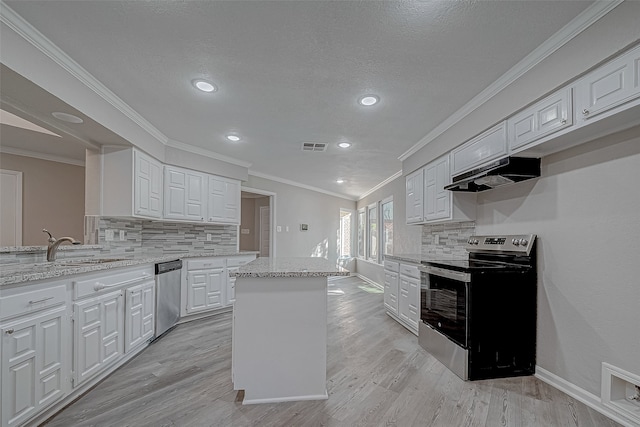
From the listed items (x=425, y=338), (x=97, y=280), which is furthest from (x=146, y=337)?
(x=425, y=338)

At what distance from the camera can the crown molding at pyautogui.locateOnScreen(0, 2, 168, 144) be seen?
1775 millimetres

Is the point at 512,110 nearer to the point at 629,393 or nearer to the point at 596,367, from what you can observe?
the point at 596,367

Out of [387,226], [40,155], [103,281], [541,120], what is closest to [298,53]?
[541,120]

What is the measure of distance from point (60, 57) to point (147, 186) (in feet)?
5.72

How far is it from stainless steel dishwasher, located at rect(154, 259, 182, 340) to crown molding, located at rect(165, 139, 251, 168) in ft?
5.28

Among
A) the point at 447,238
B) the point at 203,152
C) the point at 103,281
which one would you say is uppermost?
the point at 203,152

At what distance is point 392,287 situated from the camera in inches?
164

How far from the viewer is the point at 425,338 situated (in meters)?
3.10

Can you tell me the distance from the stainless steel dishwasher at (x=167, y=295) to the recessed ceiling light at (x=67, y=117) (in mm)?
1556

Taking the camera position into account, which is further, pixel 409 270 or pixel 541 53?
pixel 409 270

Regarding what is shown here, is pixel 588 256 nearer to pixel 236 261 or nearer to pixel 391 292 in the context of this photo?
pixel 391 292

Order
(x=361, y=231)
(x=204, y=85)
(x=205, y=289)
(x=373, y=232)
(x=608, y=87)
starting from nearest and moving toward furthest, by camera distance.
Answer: (x=608, y=87) < (x=204, y=85) < (x=205, y=289) < (x=373, y=232) < (x=361, y=231)

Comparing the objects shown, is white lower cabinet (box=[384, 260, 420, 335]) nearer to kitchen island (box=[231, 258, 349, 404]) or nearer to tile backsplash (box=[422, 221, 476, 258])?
tile backsplash (box=[422, 221, 476, 258])

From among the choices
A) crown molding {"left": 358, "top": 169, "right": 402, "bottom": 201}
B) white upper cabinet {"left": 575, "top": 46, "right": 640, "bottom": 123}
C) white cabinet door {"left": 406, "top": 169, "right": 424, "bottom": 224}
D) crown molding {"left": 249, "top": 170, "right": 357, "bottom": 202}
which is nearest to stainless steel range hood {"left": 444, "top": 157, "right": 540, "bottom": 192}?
white upper cabinet {"left": 575, "top": 46, "right": 640, "bottom": 123}
